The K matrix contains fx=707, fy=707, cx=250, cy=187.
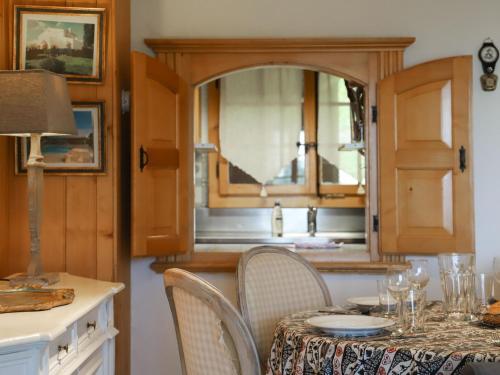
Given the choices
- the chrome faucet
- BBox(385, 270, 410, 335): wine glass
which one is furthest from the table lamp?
the chrome faucet

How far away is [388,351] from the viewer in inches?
76.9

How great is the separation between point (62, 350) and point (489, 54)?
104 inches

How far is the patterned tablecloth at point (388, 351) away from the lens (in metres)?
1.89

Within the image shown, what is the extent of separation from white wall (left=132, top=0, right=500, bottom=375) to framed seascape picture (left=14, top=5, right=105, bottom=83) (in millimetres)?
512

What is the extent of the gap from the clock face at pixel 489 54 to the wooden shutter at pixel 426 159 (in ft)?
0.81

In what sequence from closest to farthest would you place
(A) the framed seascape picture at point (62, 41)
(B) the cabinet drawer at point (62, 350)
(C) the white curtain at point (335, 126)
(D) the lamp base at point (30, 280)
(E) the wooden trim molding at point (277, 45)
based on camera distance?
(B) the cabinet drawer at point (62, 350) → (D) the lamp base at point (30, 280) → (A) the framed seascape picture at point (62, 41) → (E) the wooden trim molding at point (277, 45) → (C) the white curtain at point (335, 126)

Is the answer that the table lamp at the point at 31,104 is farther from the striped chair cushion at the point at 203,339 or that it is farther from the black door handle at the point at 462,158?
the black door handle at the point at 462,158

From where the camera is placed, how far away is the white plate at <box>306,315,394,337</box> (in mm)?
2111

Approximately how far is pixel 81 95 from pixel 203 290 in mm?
1678

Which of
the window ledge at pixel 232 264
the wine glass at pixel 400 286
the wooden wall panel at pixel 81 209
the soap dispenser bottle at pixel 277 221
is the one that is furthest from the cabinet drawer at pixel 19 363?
the soap dispenser bottle at pixel 277 221

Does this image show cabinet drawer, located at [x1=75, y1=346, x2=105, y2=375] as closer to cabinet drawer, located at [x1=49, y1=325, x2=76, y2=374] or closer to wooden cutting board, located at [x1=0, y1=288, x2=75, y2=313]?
cabinet drawer, located at [x1=49, y1=325, x2=76, y2=374]

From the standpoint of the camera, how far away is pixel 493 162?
367cm

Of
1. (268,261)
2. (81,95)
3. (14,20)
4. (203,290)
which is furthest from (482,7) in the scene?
(203,290)

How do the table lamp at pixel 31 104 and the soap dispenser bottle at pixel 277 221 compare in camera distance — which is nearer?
the table lamp at pixel 31 104
